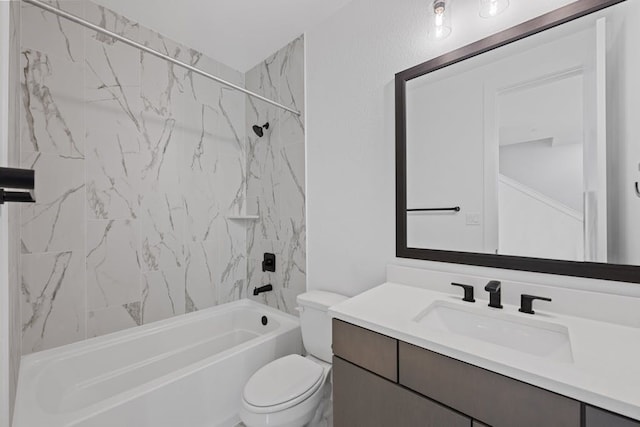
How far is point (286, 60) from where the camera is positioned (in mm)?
2137

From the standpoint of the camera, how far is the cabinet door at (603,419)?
55 centimetres

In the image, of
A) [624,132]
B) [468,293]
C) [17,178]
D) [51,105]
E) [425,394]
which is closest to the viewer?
[17,178]

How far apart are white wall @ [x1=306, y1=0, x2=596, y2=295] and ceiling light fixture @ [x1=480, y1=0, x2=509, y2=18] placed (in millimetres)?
34

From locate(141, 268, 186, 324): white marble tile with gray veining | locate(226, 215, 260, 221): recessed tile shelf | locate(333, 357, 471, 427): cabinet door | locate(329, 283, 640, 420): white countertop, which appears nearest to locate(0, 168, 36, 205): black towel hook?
locate(329, 283, 640, 420): white countertop

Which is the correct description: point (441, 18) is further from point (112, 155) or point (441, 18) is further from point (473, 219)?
point (112, 155)

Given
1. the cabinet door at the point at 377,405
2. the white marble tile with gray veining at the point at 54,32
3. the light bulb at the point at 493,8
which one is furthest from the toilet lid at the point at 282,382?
the white marble tile with gray veining at the point at 54,32

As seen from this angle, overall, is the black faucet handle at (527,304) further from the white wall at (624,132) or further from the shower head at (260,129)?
the shower head at (260,129)

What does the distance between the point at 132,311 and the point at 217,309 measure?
59 centimetres

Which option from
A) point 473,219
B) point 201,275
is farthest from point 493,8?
point 201,275

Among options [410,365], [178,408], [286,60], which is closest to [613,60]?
[410,365]

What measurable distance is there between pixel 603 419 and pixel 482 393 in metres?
0.23

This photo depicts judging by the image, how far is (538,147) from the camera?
1.08m

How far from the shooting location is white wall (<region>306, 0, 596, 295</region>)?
146 cm

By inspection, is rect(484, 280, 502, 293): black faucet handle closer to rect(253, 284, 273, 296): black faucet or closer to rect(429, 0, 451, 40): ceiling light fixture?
rect(429, 0, 451, 40): ceiling light fixture
